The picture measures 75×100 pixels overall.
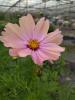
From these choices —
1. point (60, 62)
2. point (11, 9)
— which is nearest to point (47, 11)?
point (11, 9)

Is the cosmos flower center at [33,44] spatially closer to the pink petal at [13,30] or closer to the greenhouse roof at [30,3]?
the pink petal at [13,30]

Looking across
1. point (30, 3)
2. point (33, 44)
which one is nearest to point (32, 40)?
point (33, 44)

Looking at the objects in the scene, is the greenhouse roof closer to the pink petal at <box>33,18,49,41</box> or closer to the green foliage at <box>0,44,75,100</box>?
the green foliage at <box>0,44,75,100</box>

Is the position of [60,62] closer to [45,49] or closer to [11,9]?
[45,49]

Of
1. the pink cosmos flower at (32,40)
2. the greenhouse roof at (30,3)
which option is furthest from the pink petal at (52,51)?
the greenhouse roof at (30,3)

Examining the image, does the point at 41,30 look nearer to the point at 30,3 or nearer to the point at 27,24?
the point at 27,24

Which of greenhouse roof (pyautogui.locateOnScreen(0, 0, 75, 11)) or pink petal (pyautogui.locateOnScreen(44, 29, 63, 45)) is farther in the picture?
greenhouse roof (pyautogui.locateOnScreen(0, 0, 75, 11))

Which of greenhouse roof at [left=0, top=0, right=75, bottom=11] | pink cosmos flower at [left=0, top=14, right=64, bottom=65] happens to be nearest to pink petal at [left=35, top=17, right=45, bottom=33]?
pink cosmos flower at [left=0, top=14, right=64, bottom=65]

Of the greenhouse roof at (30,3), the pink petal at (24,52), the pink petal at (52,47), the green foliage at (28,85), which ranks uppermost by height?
the pink petal at (52,47)

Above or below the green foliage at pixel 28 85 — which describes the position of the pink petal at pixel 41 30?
above
